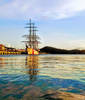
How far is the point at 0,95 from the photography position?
4539 mm

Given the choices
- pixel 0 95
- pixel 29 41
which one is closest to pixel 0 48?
pixel 29 41

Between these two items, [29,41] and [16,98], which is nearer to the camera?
[16,98]

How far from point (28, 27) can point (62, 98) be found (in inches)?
A: 5056

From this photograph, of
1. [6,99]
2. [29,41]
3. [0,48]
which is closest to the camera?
[6,99]

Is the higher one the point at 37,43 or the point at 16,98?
the point at 37,43

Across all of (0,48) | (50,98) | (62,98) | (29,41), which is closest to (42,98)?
(50,98)

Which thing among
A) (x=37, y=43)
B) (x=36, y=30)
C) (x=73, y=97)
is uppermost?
(x=36, y=30)

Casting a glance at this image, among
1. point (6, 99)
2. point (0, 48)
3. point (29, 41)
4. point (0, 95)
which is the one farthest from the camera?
point (0, 48)

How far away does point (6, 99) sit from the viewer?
4.16 m

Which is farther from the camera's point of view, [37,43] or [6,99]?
[37,43]

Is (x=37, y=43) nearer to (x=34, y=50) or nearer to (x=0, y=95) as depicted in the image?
(x=34, y=50)

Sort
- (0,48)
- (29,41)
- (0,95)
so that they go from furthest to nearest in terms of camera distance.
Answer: (0,48) → (29,41) → (0,95)

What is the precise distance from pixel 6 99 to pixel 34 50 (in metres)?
125

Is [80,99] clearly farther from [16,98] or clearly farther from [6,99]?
[6,99]
